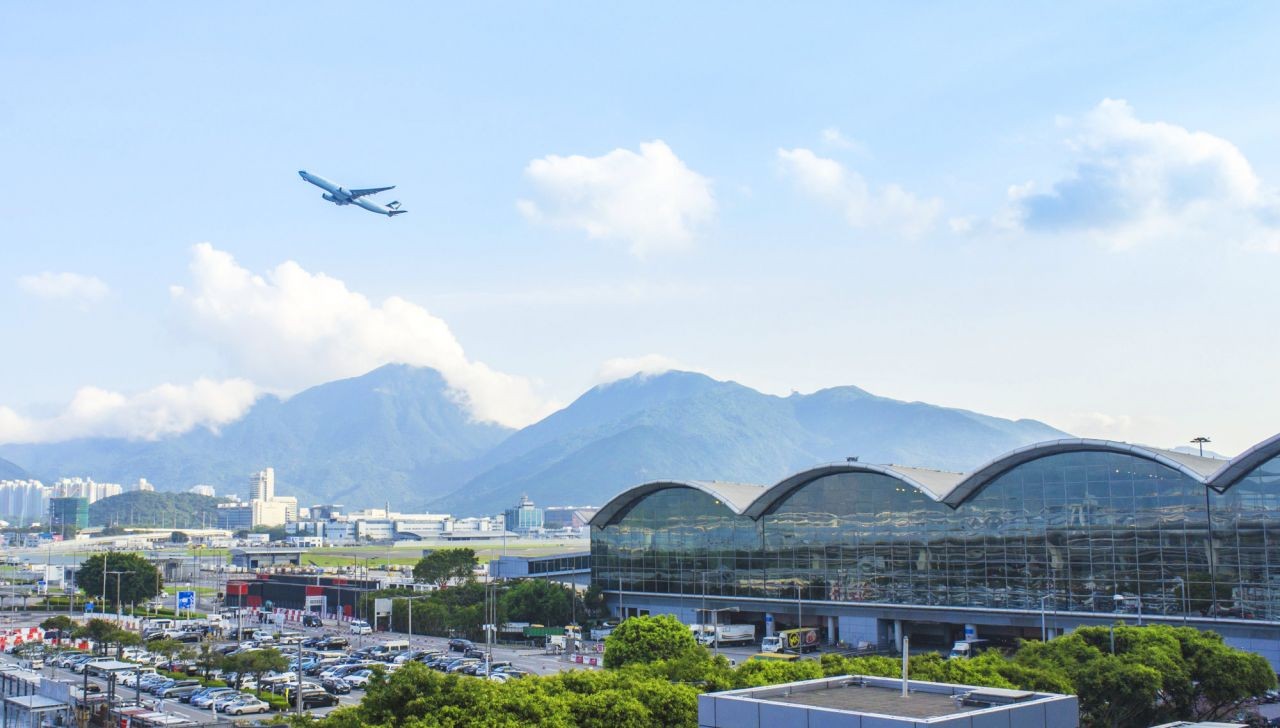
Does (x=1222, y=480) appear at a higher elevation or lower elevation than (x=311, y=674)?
higher

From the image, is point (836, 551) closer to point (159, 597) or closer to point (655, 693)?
point (655, 693)

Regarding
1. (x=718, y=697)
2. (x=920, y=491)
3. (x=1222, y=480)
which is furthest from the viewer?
(x=920, y=491)

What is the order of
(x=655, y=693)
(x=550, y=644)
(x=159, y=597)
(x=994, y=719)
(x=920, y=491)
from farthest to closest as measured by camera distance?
(x=159, y=597), (x=550, y=644), (x=920, y=491), (x=655, y=693), (x=994, y=719)

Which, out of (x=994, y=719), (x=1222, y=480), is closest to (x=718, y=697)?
(x=994, y=719)

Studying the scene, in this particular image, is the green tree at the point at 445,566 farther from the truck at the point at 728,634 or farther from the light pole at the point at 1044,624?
the light pole at the point at 1044,624

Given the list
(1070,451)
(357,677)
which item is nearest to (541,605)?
(357,677)

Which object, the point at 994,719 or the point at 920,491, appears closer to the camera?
the point at 994,719

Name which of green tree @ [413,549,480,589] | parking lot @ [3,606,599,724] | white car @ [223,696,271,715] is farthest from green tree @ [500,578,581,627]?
white car @ [223,696,271,715]
